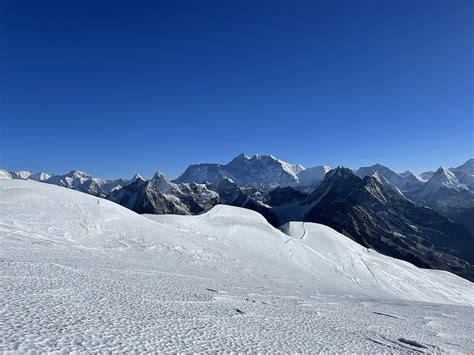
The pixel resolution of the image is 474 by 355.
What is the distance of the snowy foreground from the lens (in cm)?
1328

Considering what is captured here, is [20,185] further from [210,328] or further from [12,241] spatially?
[210,328]

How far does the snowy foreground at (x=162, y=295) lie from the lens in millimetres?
13281

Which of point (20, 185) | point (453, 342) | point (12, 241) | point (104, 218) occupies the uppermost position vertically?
point (20, 185)

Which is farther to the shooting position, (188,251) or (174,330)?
(188,251)

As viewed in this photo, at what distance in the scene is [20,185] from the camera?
48.1m

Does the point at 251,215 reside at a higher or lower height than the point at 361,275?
higher

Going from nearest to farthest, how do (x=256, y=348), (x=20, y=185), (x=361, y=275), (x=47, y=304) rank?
(x=256, y=348) < (x=47, y=304) < (x=20, y=185) < (x=361, y=275)

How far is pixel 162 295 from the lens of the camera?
2027cm

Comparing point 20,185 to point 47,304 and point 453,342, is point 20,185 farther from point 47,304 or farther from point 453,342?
point 453,342

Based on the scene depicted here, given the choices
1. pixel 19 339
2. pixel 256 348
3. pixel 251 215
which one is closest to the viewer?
pixel 19 339

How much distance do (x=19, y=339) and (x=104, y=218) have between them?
35.6m

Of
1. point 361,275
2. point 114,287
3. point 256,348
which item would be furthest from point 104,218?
point 361,275

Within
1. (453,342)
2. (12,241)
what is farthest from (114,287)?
(453,342)

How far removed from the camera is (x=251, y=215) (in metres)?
72.8
